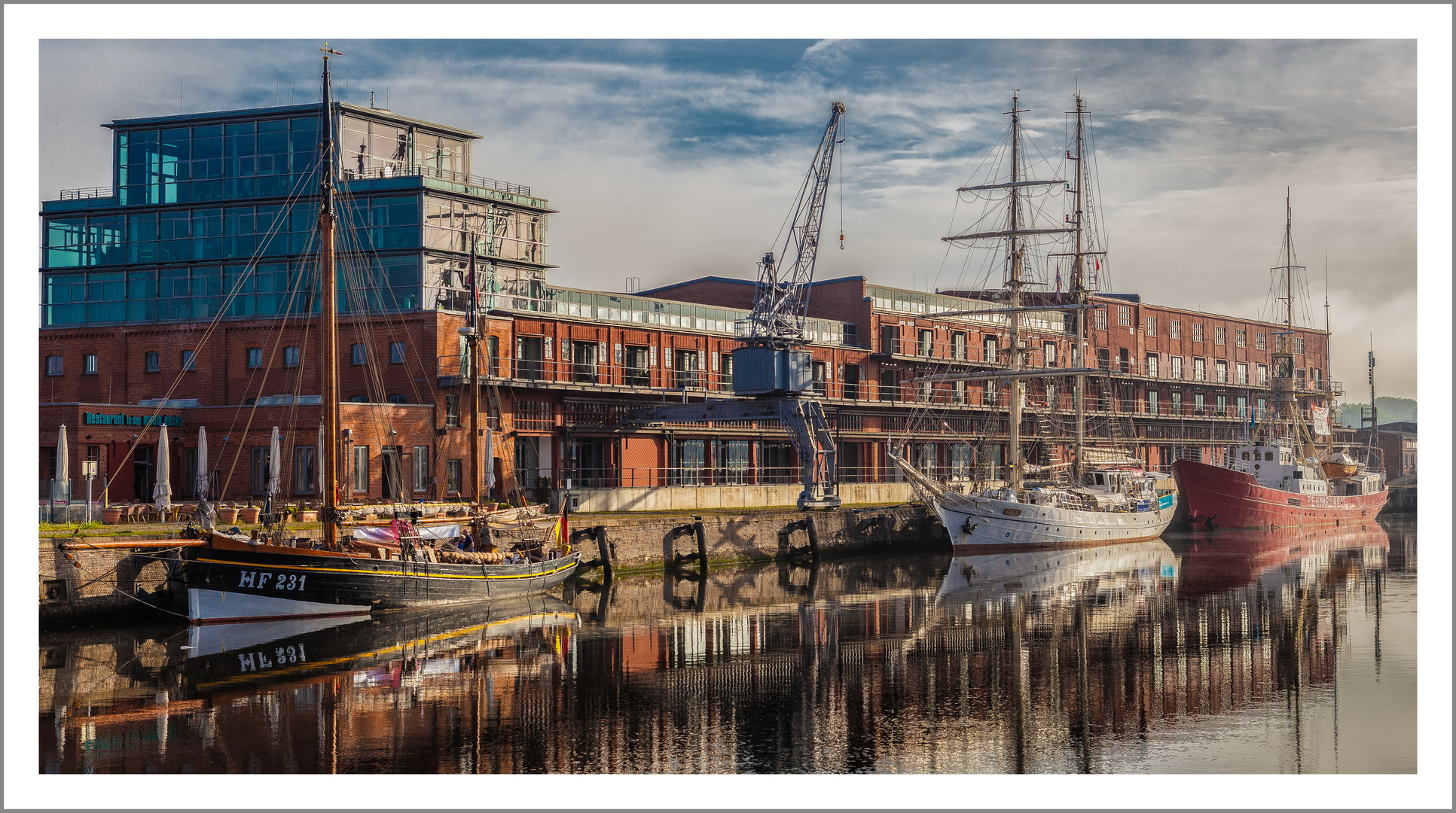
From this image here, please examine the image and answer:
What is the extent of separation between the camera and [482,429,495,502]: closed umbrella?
4734 centimetres

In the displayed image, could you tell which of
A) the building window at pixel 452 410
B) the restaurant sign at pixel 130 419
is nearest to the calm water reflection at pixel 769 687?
the building window at pixel 452 410

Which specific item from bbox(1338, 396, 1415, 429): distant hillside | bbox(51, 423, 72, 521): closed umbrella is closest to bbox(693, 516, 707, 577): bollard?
bbox(51, 423, 72, 521): closed umbrella

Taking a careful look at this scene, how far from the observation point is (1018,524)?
58438 millimetres

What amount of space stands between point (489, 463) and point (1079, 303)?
38008 millimetres

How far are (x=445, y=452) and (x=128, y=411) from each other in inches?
452

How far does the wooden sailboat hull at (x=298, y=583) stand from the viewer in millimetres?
32938

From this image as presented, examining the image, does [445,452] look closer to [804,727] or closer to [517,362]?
[517,362]

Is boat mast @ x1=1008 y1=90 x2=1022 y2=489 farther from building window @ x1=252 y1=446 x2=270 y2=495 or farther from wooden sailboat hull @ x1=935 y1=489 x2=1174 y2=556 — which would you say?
building window @ x1=252 y1=446 x2=270 y2=495

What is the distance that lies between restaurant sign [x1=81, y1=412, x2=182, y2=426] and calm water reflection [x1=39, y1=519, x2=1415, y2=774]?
16109mm

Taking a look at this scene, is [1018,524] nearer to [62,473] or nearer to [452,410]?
[452,410]

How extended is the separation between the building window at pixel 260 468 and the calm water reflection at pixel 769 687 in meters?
14.7

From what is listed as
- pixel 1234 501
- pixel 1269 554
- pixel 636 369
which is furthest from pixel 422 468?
pixel 1234 501

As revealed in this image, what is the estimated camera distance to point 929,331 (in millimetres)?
78688

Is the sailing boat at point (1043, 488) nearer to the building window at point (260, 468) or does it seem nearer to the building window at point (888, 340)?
the building window at point (888, 340)
